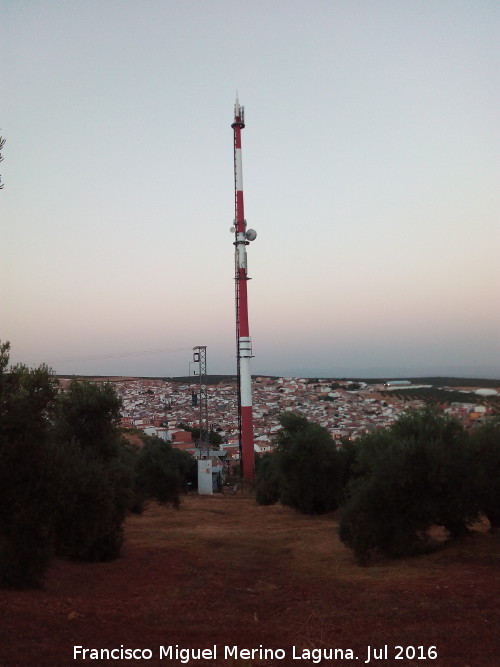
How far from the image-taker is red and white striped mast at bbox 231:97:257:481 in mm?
42250

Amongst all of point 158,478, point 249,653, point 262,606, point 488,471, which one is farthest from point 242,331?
point 249,653

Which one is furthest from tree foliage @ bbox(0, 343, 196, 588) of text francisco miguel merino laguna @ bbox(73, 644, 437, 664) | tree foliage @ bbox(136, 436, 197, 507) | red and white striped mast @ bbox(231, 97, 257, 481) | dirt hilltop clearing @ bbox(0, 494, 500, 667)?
red and white striped mast @ bbox(231, 97, 257, 481)

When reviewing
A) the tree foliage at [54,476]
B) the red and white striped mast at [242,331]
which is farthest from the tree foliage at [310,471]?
the red and white striped mast at [242,331]

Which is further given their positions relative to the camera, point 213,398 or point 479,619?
point 213,398

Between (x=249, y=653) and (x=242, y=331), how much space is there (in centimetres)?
3542

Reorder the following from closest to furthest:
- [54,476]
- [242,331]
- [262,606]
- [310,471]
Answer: [262,606] → [54,476] → [310,471] → [242,331]

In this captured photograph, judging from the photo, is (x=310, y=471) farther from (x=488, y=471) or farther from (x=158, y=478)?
(x=488, y=471)

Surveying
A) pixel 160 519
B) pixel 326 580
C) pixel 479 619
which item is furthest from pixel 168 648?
pixel 160 519

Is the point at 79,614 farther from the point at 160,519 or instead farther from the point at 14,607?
the point at 160,519

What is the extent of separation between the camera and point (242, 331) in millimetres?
42812

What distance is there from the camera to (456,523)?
15.6 m

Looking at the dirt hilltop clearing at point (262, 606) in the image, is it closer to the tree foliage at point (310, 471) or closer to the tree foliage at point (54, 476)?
the tree foliage at point (54, 476)

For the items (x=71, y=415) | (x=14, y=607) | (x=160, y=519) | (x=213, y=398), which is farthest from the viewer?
(x=213, y=398)

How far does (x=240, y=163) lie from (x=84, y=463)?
116 feet
